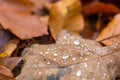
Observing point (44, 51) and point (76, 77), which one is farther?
point (44, 51)

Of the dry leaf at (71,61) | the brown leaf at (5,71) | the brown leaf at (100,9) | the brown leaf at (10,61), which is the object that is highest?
the dry leaf at (71,61)

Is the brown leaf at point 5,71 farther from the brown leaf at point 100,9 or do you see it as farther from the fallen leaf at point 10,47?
the brown leaf at point 100,9

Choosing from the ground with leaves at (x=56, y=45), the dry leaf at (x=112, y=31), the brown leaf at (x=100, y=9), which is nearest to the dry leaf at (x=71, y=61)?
the ground with leaves at (x=56, y=45)

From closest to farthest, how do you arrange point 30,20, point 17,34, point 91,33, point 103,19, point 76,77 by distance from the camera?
1. point 76,77
2. point 17,34
3. point 30,20
4. point 91,33
5. point 103,19

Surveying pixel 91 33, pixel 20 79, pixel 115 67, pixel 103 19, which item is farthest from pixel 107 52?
pixel 103 19

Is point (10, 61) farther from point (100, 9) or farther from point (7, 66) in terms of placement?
point (100, 9)

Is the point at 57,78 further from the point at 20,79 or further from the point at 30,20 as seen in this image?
the point at 30,20

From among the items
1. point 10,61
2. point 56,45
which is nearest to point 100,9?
point 56,45
